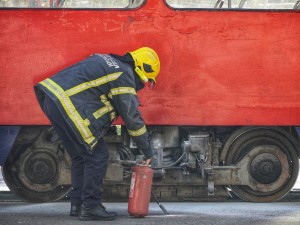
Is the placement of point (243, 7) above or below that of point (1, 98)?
above

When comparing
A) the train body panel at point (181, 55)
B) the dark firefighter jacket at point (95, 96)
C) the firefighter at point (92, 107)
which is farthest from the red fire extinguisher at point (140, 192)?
the train body panel at point (181, 55)

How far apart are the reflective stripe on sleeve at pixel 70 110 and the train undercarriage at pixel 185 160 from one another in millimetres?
1097

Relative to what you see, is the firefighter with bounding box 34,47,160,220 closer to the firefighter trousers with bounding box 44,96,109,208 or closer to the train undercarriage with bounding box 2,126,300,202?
the firefighter trousers with bounding box 44,96,109,208

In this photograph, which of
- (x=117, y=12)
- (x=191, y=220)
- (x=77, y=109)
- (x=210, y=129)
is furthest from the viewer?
(x=210, y=129)

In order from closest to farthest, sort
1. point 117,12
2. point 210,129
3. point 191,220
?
1. point 191,220
2. point 117,12
3. point 210,129

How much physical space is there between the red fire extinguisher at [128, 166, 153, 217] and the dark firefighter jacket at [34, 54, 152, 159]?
0.38 meters

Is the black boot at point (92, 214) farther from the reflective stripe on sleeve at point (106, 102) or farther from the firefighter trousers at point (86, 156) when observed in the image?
the reflective stripe on sleeve at point (106, 102)

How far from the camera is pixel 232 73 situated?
4707mm

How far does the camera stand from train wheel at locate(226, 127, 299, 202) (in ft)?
16.4

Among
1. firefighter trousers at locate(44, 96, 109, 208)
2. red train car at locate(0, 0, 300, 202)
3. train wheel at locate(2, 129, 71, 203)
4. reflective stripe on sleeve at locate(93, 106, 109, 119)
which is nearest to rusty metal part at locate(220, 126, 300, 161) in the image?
red train car at locate(0, 0, 300, 202)

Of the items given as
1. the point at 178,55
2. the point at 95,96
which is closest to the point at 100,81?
the point at 95,96

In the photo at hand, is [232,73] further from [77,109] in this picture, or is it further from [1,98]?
[1,98]

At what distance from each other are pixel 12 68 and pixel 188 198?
266 centimetres

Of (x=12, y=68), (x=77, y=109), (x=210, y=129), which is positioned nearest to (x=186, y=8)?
(x=210, y=129)
